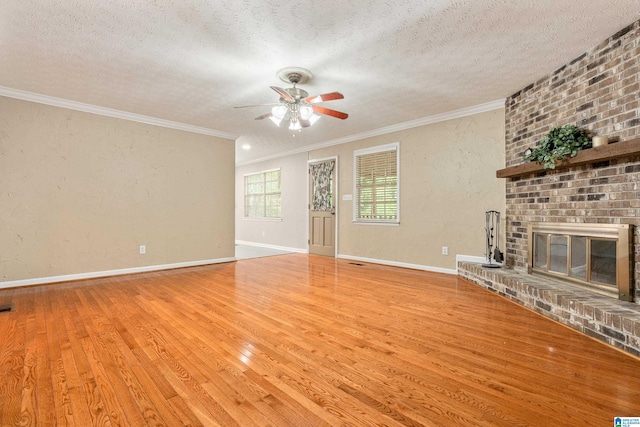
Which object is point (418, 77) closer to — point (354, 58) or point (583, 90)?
point (354, 58)

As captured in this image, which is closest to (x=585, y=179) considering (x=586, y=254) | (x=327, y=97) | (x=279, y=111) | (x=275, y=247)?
(x=586, y=254)

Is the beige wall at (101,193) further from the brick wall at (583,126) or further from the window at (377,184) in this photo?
the brick wall at (583,126)

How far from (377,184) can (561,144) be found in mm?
3050

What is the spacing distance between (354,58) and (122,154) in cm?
385

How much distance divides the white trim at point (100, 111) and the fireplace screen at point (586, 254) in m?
5.28

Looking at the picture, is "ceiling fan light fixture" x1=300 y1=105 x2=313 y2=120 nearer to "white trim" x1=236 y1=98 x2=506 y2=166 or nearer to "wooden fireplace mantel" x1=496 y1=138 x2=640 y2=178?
"white trim" x1=236 y1=98 x2=506 y2=166

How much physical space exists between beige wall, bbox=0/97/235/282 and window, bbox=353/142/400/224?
2.58 m

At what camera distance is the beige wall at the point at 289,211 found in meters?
7.27

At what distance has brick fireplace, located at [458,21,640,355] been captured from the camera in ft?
8.17

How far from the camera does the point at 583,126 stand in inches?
120

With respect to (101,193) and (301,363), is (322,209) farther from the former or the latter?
(301,363)

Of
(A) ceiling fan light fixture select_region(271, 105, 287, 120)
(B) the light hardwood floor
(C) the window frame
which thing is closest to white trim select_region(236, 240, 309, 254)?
(C) the window frame

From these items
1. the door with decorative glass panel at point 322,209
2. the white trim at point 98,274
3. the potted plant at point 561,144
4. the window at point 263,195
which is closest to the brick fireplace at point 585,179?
the potted plant at point 561,144

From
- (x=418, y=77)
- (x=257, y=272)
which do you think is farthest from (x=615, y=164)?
(x=257, y=272)
